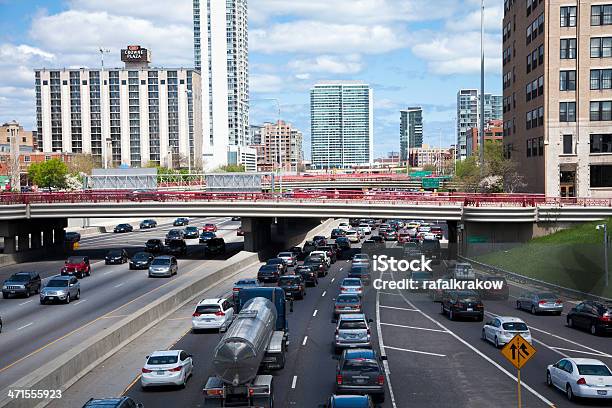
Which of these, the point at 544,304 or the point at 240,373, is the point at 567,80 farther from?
the point at 240,373

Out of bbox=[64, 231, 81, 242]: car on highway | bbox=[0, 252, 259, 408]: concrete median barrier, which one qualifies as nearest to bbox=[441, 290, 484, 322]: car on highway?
bbox=[0, 252, 259, 408]: concrete median barrier

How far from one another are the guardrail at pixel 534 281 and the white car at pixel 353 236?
29967 mm

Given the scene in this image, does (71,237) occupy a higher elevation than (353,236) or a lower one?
higher

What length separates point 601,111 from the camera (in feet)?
225

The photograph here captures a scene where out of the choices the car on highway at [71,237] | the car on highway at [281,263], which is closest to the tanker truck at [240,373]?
the car on highway at [281,263]

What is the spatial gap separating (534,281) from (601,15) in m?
29.3

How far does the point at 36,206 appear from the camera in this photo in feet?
226

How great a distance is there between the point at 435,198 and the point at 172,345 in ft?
118

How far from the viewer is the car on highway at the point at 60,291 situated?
144 feet

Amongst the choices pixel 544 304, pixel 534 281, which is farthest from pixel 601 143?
pixel 544 304

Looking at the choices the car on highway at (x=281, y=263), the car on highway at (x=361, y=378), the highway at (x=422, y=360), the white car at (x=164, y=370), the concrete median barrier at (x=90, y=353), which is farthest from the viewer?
the car on highway at (x=281, y=263)

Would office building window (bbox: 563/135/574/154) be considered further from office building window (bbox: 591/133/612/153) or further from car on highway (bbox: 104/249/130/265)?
car on highway (bbox: 104/249/130/265)

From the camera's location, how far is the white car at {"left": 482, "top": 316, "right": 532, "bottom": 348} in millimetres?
30156

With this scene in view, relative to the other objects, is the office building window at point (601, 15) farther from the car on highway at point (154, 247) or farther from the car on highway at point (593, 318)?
the car on highway at point (154, 247)
